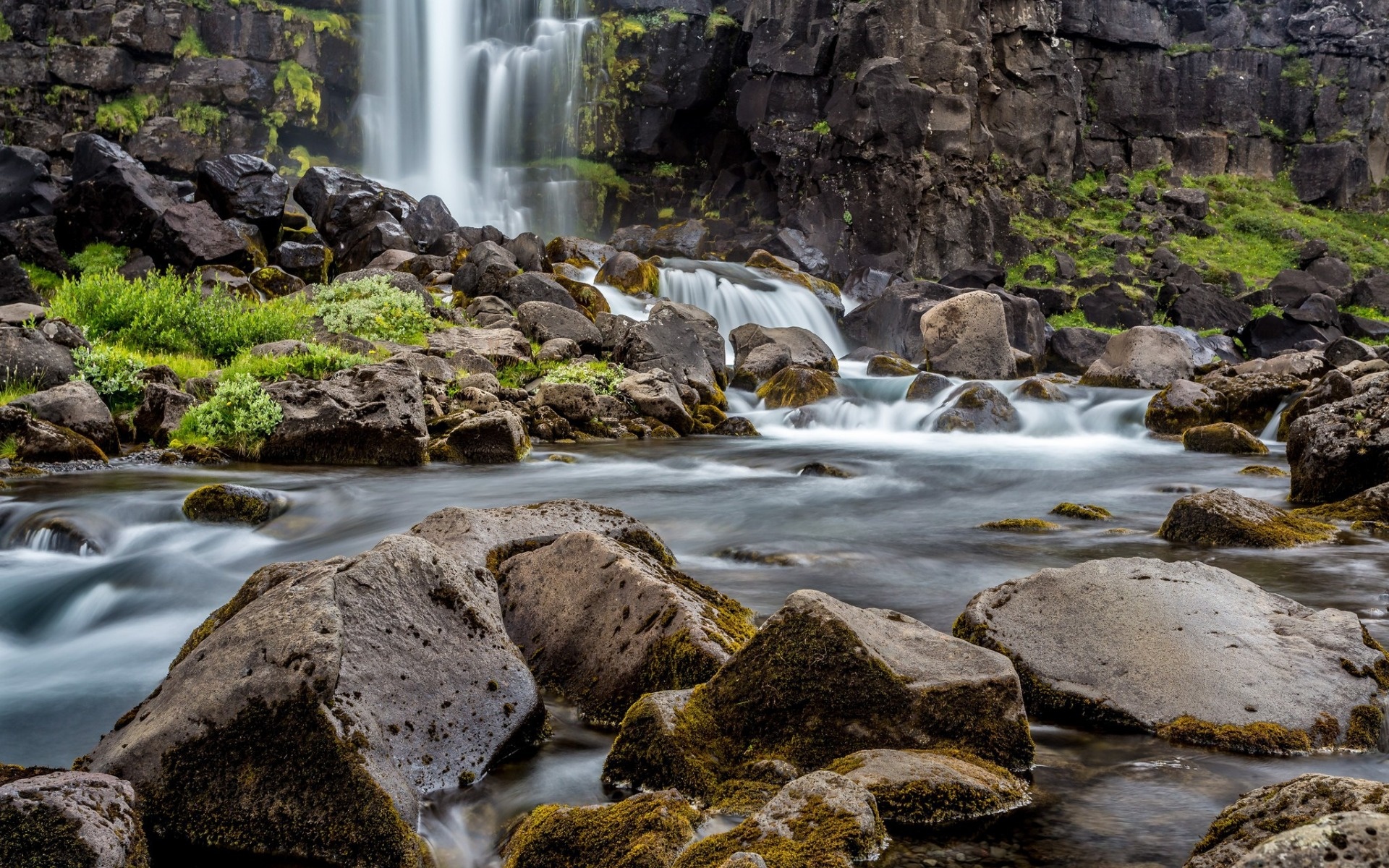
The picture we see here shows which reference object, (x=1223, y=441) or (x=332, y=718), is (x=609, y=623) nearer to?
(x=332, y=718)

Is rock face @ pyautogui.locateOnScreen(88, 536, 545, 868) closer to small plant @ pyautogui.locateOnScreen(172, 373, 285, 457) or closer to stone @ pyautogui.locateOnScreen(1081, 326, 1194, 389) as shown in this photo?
small plant @ pyautogui.locateOnScreen(172, 373, 285, 457)

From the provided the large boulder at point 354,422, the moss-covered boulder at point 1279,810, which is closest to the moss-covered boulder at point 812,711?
the moss-covered boulder at point 1279,810

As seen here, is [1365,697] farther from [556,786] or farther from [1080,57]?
[1080,57]

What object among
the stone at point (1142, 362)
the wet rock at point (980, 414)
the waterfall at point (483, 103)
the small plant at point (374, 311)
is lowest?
the wet rock at point (980, 414)

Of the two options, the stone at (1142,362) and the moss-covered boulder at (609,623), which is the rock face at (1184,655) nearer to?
the moss-covered boulder at (609,623)

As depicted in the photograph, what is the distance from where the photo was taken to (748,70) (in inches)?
1583

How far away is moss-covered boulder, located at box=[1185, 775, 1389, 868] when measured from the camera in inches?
96.8

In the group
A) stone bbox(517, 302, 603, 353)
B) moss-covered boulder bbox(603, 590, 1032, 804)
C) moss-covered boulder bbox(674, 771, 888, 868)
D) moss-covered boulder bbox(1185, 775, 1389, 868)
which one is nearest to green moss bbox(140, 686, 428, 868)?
moss-covered boulder bbox(603, 590, 1032, 804)

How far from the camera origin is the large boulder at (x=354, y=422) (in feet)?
38.2

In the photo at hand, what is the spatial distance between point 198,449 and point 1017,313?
71.0 feet

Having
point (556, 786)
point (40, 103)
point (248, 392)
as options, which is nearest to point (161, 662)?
point (556, 786)

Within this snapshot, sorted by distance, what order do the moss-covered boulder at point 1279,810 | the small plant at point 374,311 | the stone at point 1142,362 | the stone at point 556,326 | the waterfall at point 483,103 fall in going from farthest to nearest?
the waterfall at point 483,103 < the stone at point 1142,362 < the stone at point 556,326 < the small plant at point 374,311 < the moss-covered boulder at point 1279,810

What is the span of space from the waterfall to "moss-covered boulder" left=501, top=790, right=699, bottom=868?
38.1 meters

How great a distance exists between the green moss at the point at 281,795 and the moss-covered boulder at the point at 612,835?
0.42 m
